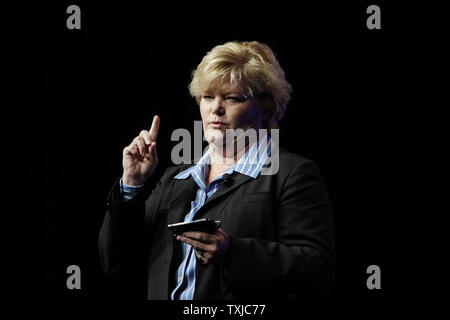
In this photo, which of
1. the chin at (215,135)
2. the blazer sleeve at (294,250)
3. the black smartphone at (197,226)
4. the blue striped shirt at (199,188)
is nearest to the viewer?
the black smartphone at (197,226)

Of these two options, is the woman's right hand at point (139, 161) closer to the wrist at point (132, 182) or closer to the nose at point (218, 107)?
the wrist at point (132, 182)

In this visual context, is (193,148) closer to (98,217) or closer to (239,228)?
(239,228)

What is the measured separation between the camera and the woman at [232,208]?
1362 mm

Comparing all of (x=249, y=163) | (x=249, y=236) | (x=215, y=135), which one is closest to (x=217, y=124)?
(x=215, y=135)

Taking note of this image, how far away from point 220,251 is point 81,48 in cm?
151

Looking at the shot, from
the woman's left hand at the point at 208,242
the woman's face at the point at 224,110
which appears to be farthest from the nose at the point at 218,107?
the woman's left hand at the point at 208,242

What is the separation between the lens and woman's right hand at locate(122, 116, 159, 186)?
5.32ft

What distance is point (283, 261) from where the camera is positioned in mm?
1366

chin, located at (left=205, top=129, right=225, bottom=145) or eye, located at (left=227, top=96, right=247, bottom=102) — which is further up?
eye, located at (left=227, top=96, right=247, bottom=102)

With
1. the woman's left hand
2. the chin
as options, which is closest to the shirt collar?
the chin

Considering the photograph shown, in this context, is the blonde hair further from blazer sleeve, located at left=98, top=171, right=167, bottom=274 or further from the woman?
blazer sleeve, located at left=98, top=171, right=167, bottom=274

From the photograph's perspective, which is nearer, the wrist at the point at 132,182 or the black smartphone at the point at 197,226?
the black smartphone at the point at 197,226

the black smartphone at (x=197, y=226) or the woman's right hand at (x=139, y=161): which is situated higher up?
the woman's right hand at (x=139, y=161)

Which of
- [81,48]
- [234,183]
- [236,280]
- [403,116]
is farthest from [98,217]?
[403,116]
